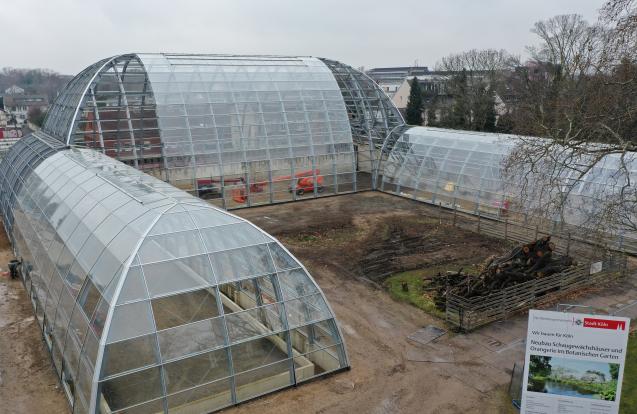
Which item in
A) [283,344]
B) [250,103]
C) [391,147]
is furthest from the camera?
[391,147]

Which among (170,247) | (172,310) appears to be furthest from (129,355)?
(170,247)

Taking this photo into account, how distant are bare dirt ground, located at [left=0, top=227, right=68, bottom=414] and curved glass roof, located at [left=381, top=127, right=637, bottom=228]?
21.4 metres

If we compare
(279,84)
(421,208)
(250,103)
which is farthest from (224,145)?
(421,208)

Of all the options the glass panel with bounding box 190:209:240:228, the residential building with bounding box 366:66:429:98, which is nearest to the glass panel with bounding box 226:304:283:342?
the glass panel with bounding box 190:209:240:228

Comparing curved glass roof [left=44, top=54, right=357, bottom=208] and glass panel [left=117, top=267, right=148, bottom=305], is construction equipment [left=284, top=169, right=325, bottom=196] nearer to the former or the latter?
curved glass roof [left=44, top=54, right=357, bottom=208]

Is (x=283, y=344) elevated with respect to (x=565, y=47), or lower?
lower

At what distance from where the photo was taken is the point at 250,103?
31.2 meters

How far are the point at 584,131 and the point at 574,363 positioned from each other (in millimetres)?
9538

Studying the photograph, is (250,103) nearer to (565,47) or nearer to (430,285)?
(430,285)

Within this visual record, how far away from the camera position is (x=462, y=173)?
29703 mm

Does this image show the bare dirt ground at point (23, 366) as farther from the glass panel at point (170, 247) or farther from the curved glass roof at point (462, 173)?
the curved glass roof at point (462, 173)

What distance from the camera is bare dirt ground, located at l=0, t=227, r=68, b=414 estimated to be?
1178 cm

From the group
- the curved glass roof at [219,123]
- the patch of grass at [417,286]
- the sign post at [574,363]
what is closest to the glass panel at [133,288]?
the sign post at [574,363]

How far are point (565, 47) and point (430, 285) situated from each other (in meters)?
36.2
